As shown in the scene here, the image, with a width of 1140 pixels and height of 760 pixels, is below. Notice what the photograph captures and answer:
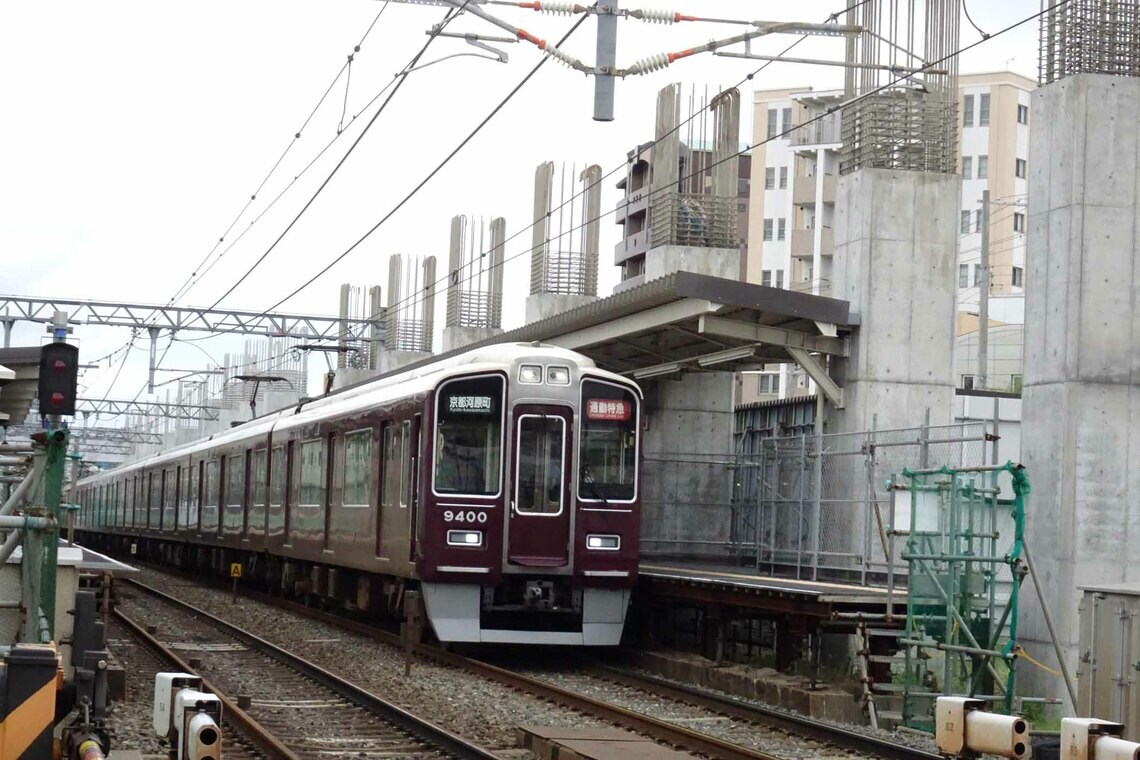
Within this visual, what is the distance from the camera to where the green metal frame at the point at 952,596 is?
11.7 meters

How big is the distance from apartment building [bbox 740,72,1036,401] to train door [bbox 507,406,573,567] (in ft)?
144

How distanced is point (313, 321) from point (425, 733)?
101 feet

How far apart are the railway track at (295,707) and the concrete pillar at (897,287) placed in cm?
608

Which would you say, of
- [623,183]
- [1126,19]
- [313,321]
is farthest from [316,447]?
[623,183]

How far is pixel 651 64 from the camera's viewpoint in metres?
12.9

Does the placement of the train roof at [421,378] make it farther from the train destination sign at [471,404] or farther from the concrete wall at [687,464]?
the concrete wall at [687,464]

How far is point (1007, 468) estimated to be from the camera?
1130cm

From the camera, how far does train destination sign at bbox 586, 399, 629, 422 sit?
15.4 metres

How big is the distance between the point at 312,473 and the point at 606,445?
6072 millimetres

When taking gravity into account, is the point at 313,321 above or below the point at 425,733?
above

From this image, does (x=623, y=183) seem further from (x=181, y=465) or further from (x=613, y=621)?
(x=613, y=621)

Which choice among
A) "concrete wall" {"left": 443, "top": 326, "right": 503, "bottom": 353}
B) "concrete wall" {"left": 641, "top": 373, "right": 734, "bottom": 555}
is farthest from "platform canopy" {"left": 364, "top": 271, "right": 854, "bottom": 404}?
"concrete wall" {"left": 443, "top": 326, "right": 503, "bottom": 353}

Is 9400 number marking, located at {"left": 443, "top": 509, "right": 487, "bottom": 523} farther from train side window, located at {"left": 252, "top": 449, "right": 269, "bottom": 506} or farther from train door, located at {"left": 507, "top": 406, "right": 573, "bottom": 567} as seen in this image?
train side window, located at {"left": 252, "top": 449, "right": 269, "bottom": 506}

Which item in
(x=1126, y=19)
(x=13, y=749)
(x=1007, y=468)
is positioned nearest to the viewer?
(x=13, y=749)
